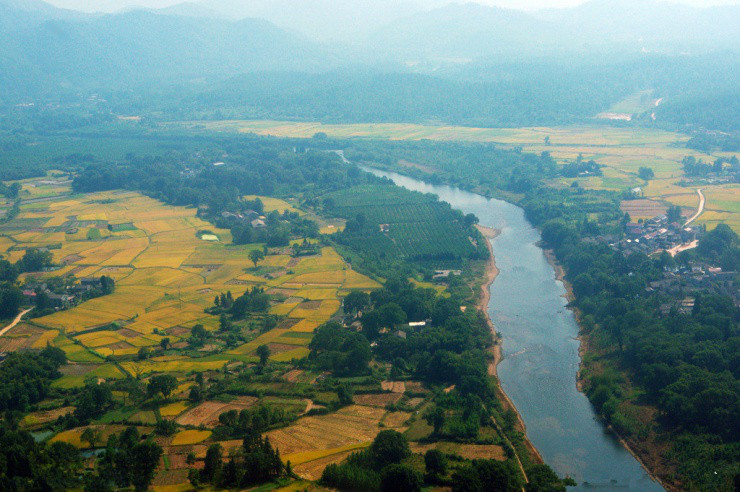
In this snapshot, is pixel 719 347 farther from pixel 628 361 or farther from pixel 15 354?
pixel 15 354

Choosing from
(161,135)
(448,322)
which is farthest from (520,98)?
(448,322)

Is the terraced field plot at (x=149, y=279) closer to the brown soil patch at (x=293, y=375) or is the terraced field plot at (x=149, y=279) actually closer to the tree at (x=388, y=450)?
the brown soil patch at (x=293, y=375)

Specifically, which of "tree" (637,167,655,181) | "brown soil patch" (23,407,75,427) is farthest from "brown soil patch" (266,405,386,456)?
"tree" (637,167,655,181)

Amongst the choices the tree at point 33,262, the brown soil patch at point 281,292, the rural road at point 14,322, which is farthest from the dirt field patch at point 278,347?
the tree at point 33,262

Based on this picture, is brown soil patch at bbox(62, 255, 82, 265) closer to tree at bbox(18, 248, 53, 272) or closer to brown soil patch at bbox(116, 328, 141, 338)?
tree at bbox(18, 248, 53, 272)

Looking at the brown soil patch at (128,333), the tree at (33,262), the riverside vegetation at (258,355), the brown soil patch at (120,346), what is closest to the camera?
the riverside vegetation at (258,355)

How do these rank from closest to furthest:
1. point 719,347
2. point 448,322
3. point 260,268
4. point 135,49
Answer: point 719,347 < point 448,322 < point 260,268 < point 135,49

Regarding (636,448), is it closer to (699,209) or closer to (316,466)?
(316,466)
